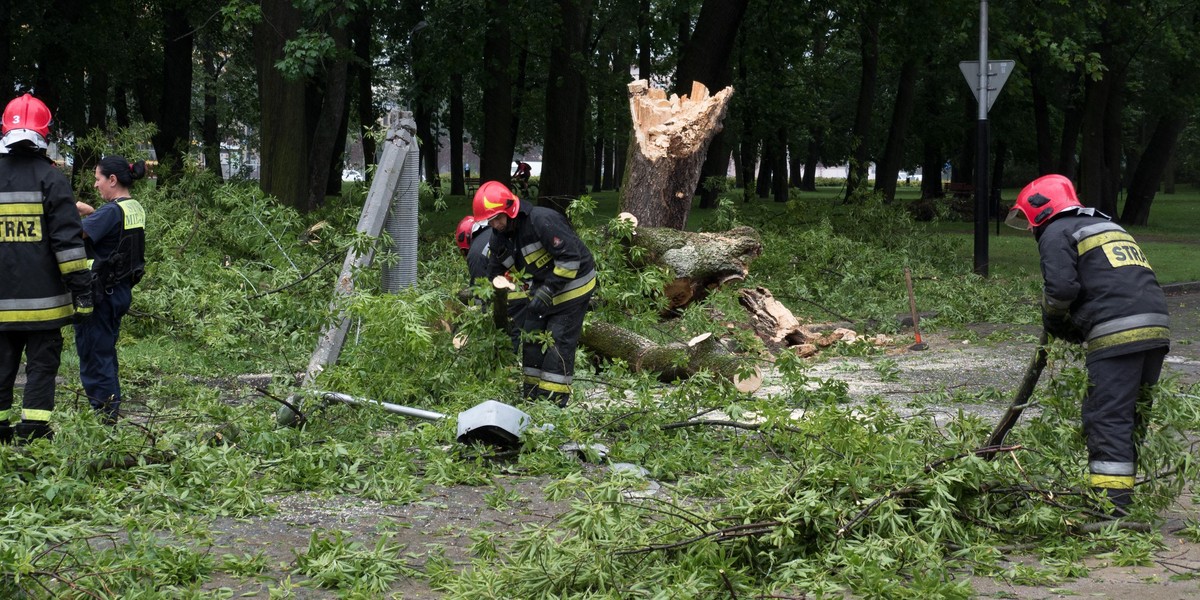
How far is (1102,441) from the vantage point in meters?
5.58

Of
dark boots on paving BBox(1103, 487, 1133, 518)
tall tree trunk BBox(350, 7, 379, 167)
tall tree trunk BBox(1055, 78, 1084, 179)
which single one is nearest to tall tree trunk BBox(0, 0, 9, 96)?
tall tree trunk BBox(350, 7, 379, 167)


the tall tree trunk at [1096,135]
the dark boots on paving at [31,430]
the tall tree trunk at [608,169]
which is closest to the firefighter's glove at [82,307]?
the dark boots on paving at [31,430]

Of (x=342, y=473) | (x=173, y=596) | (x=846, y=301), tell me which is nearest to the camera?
(x=173, y=596)

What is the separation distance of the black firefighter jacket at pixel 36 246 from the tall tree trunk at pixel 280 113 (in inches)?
375

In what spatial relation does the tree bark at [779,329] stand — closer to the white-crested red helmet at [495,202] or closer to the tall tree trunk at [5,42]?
the white-crested red helmet at [495,202]

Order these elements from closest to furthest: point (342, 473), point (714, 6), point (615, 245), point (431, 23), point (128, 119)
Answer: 1. point (342, 473)
2. point (615, 245)
3. point (714, 6)
4. point (431, 23)
5. point (128, 119)

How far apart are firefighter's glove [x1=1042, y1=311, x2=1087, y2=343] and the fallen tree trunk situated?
2.78 m

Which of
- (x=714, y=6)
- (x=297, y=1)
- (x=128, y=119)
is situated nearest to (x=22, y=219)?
(x=297, y=1)

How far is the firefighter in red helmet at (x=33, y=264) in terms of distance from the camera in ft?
21.6

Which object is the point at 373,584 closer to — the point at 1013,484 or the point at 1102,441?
the point at 1013,484

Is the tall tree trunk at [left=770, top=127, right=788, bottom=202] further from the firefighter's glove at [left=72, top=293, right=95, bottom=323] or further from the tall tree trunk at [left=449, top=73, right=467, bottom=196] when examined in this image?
the firefighter's glove at [left=72, top=293, right=95, bottom=323]

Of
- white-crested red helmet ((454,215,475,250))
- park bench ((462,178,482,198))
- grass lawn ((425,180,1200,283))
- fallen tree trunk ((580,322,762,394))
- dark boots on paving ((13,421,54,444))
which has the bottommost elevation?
dark boots on paving ((13,421,54,444))

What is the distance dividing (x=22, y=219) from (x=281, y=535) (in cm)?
248

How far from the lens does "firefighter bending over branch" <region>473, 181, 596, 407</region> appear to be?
7.92 m
